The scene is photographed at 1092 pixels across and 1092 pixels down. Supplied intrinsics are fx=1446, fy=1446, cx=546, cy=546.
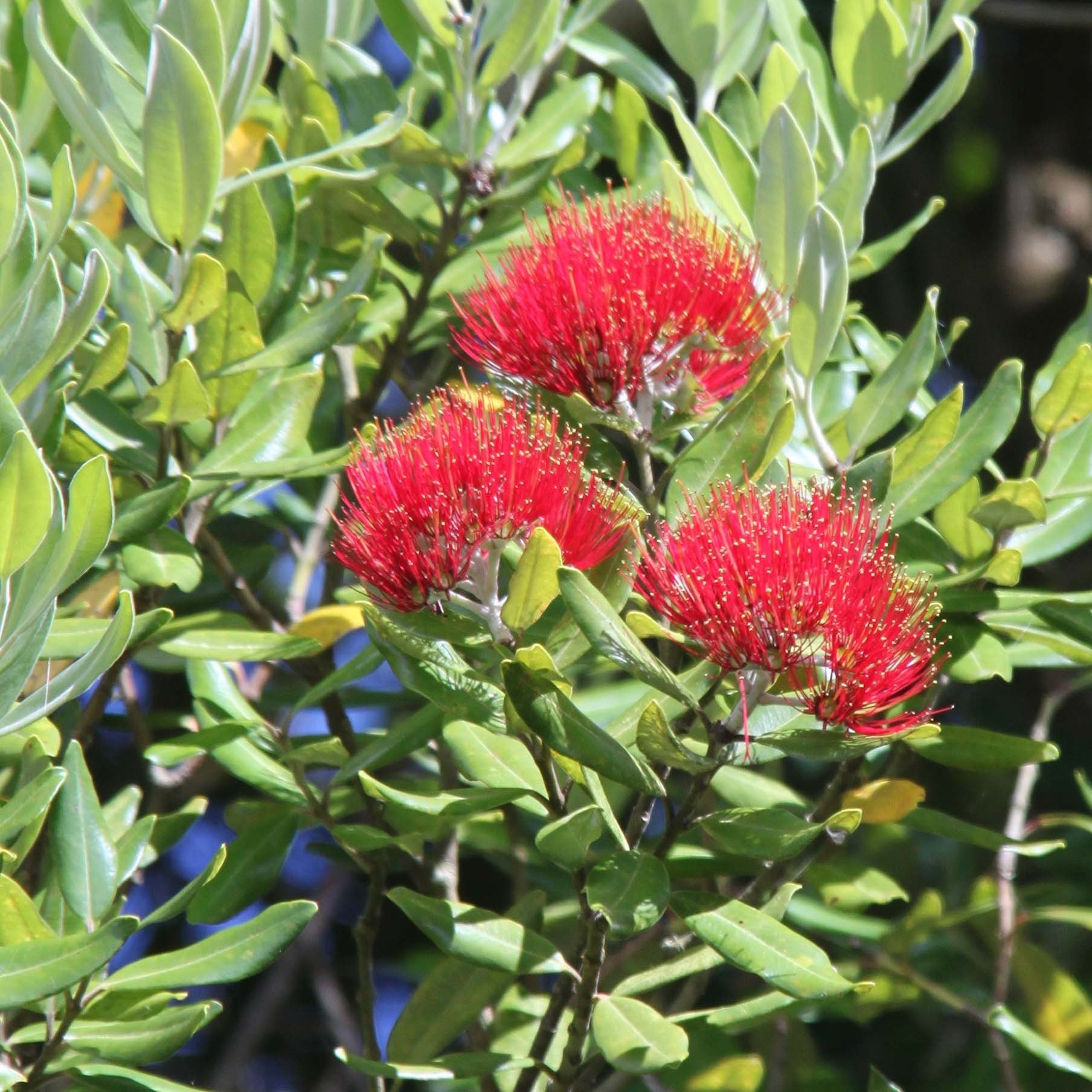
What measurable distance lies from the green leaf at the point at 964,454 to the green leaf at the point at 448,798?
1.15 feet

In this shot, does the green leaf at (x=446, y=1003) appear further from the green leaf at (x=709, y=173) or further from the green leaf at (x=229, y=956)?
the green leaf at (x=709, y=173)

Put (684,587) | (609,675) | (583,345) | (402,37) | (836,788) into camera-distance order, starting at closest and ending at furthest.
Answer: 1. (684,587)
2. (583,345)
3. (836,788)
4. (402,37)
5. (609,675)

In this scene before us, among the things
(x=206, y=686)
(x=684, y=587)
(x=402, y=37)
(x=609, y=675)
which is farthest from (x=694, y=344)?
(x=609, y=675)

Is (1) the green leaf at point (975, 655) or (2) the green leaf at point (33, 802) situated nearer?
(2) the green leaf at point (33, 802)

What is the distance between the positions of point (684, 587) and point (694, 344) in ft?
0.71

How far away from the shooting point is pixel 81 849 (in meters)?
1.00

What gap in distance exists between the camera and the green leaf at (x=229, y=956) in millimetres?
911

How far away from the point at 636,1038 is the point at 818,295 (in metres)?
0.52

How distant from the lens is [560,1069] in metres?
1.01

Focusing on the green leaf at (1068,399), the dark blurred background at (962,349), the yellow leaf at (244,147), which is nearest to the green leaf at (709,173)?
the green leaf at (1068,399)

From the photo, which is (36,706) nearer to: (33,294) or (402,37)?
(33,294)

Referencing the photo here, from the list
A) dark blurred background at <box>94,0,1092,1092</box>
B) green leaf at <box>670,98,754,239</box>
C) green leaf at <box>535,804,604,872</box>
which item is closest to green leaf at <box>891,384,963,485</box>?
green leaf at <box>670,98,754,239</box>

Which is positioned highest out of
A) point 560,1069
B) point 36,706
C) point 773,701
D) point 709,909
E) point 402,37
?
point 402,37

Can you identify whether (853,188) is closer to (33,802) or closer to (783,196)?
(783,196)
